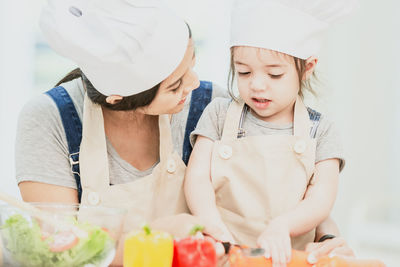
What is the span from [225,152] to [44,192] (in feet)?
1.54

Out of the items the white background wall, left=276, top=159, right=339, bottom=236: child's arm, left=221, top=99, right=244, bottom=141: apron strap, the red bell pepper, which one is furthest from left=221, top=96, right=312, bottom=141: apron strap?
the white background wall

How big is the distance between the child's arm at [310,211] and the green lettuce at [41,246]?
0.40 metres

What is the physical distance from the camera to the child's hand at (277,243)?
4.10 feet

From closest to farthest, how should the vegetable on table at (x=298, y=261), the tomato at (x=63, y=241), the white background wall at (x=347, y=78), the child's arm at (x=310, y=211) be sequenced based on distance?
the tomato at (x=63, y=241) < the vegetable on table at (x=298, y=261) < the child's arm at (x=310, y=211) < the white background wall at (x=347, y=78)

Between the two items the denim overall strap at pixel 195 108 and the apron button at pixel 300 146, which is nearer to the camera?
the apron button at pixel 300 146

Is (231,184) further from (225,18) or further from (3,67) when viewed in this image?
(3,67)

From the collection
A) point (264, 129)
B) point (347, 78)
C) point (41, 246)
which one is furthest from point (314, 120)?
point (347, 78)

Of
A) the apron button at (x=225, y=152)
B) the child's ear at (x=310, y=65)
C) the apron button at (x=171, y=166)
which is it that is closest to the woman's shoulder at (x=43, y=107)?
the apron button at (x=171, y=166)

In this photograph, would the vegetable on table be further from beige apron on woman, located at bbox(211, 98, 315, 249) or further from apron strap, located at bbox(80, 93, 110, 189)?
apron strap, located at bbox(80, 93, 110, 189)

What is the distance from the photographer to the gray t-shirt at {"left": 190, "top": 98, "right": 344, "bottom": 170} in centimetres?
157

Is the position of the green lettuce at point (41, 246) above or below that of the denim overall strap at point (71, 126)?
below

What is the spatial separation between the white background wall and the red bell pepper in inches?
103

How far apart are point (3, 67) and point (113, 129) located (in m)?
2.36

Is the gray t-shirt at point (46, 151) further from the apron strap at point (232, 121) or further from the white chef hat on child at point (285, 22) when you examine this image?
the white chef hat on child at point (285, 22)
